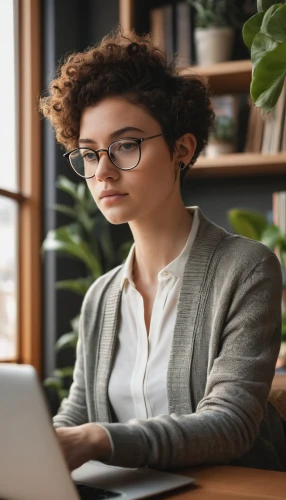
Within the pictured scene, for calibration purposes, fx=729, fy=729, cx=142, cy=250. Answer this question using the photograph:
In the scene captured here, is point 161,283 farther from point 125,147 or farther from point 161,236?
point 125,147

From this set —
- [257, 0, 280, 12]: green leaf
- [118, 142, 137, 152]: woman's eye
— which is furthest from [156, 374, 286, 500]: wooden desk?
[257, 0, 280, 12]: green leaf

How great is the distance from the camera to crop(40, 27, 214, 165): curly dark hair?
60.1 inches

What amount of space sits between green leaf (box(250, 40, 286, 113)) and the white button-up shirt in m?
0.46

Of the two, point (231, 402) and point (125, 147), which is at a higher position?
point (125, 147)

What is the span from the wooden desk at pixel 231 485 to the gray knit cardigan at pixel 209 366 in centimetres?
4

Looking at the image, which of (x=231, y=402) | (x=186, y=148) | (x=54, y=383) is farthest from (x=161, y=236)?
(x=54, y=383)

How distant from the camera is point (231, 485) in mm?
1005

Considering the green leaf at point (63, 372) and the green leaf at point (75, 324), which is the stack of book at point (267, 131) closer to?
the green leaf at point (75, 324)

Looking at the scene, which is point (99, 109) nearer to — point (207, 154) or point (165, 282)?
point (165, 282)

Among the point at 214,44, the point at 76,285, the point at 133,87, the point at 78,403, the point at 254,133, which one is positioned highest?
the point at 214,44

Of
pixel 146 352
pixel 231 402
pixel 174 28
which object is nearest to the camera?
pixel 231 402

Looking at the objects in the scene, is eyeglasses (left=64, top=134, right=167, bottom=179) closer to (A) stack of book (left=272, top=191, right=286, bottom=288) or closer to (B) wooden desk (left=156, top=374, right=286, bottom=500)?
(B) wooden desk (left=156, top=374, right=286, bottom=500)

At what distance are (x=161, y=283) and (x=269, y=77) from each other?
0.57 metres

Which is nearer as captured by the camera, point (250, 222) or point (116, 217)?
point (116, 217)
